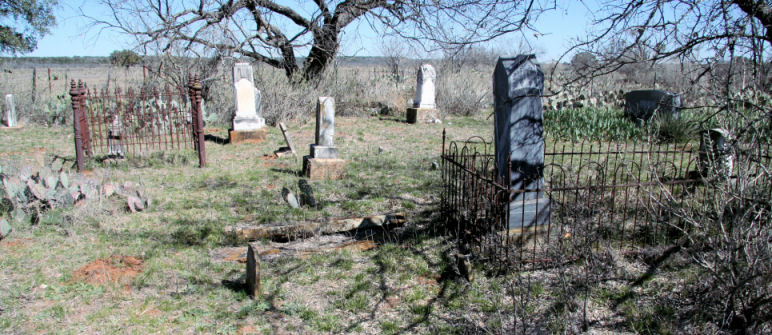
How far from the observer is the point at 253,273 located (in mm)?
3768

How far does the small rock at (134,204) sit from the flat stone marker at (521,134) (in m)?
4.08

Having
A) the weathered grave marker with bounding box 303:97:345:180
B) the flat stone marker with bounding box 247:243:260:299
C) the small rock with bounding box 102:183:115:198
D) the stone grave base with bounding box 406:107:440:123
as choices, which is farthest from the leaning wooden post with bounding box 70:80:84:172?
the stone grave base with bounding box 406:107:440:123

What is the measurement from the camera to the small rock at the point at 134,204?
5652mm

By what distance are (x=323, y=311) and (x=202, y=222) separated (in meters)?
2.42

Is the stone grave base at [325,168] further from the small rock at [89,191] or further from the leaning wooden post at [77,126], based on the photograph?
the leaning wooden post at [77,126]

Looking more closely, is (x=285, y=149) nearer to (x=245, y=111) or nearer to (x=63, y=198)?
(x=245, y=111)

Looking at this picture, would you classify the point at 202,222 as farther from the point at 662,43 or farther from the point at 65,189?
the point at 662,43

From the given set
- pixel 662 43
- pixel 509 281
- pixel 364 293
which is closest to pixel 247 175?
pixel 364 293

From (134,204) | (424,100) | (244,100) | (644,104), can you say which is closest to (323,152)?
(134,204)

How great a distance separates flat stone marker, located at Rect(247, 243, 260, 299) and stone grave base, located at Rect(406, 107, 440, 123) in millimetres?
10850

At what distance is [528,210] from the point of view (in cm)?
443

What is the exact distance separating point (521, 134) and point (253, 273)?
252cm

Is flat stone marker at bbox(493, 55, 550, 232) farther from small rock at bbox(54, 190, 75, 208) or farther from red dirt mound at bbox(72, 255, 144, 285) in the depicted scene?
small rock at bbox(54, 190, 75, 208)

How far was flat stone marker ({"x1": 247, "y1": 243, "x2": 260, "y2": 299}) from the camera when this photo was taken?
12.2 feet
